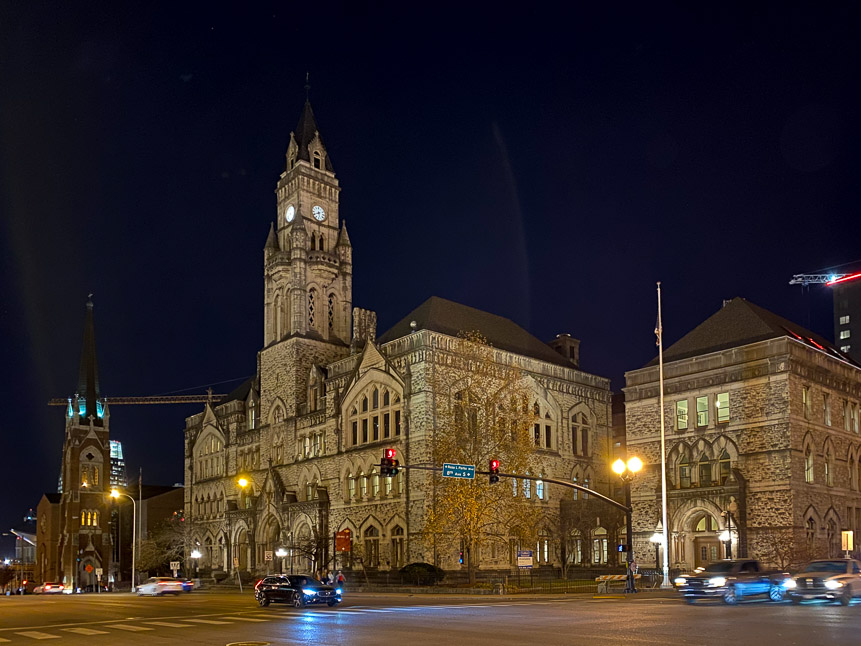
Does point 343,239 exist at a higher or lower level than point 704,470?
higher

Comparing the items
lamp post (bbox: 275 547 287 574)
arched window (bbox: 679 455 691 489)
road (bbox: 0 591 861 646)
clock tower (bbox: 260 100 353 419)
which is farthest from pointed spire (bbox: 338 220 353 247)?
road (bbox: 0 591 861 646)

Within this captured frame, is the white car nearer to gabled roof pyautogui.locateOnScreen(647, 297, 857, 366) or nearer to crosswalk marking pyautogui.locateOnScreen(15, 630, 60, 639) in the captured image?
gabled roof pyautogui.locateOnScreen(647, 297, 857, 366)

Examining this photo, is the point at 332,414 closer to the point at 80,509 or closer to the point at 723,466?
the point at 723,466

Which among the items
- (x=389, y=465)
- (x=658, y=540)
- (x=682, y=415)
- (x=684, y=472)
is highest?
(x=682, y=415)

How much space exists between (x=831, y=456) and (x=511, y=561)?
68.8ft

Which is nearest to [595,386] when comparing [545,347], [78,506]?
[545,347]

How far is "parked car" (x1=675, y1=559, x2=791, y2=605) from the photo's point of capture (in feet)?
103

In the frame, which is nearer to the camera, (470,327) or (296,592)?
(296,592)

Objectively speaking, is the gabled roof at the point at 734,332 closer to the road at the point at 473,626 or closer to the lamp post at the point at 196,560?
the road at the point at 473,626

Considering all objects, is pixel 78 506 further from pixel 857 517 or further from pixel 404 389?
pixel 857 517

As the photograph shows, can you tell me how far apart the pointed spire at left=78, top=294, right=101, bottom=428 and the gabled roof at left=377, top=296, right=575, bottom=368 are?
68102 millimetres

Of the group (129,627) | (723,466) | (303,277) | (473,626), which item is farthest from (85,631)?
(303,277)

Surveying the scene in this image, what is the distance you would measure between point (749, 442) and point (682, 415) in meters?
5.18

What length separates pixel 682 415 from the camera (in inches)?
2299
